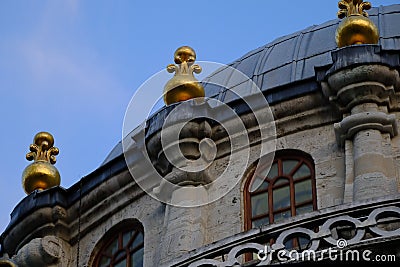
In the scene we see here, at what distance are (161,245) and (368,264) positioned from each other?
7.49 metres

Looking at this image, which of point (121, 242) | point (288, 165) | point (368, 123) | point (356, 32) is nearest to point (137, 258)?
point (121, 242)

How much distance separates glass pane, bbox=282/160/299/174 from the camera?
24.8m

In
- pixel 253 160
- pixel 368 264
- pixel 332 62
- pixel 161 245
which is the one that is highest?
pixel 332 62

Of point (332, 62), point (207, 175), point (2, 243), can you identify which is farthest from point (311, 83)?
point (2, 243)

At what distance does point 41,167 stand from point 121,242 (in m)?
2.38

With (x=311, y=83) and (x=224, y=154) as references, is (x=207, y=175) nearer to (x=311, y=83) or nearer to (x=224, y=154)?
(x=224, y=154)

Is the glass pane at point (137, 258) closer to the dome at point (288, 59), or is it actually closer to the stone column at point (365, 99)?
the dome at point (288, 59)

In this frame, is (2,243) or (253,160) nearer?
(253,160)

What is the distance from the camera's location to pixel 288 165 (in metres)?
24.9

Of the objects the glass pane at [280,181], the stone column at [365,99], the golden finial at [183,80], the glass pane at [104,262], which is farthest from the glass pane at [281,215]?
the glass pane at [104,262]

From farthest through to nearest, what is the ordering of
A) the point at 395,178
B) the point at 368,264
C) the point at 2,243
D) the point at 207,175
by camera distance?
the point at 2,243, the point at 207,175, the point at 395,178, the point at 368,264

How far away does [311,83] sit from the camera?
25.2 metres

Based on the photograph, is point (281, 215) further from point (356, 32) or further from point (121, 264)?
point (356, 32)

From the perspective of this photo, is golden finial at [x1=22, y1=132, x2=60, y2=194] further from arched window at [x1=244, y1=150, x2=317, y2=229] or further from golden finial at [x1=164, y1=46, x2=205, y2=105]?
arched window at [x1=244, y1=150, x2=317, y2=229]
